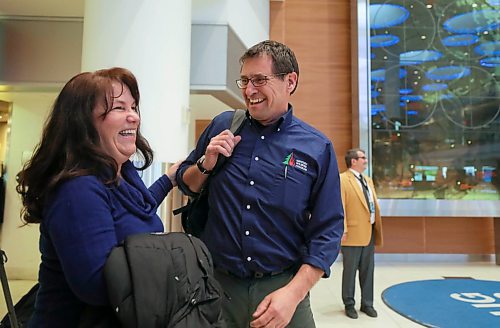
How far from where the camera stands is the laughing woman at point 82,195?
0.74m

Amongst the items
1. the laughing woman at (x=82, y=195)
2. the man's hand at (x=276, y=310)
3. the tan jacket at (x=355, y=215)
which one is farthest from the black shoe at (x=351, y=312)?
the laughing woman at (x=82, y=195)

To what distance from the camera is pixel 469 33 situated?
652 centimetres

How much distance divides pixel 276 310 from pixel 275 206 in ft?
1.06

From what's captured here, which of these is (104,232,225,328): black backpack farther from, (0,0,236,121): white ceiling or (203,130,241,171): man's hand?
(0,0,236,121): white ceiling

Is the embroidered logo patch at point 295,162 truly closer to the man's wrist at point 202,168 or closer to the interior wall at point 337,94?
the man's wrist at point 202,168

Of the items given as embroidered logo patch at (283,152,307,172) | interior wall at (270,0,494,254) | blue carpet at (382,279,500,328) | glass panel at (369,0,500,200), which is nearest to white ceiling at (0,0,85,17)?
embroidered logo patch at (283,152,307,172)

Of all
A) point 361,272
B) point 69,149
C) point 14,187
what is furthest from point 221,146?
point 14,187

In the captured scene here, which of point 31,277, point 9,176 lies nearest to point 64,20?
point 9,176

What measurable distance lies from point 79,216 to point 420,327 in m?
3.23

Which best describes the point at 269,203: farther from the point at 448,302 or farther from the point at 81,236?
the point at 448,302

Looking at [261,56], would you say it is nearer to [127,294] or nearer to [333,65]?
[127,294]

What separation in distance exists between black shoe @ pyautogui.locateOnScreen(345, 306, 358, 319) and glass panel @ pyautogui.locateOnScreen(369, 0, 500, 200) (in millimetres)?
3108

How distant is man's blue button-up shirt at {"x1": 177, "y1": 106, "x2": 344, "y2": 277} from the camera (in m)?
1.15

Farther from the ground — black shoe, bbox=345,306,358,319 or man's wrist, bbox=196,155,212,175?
man's wrist, bbox=196,155,212,175
